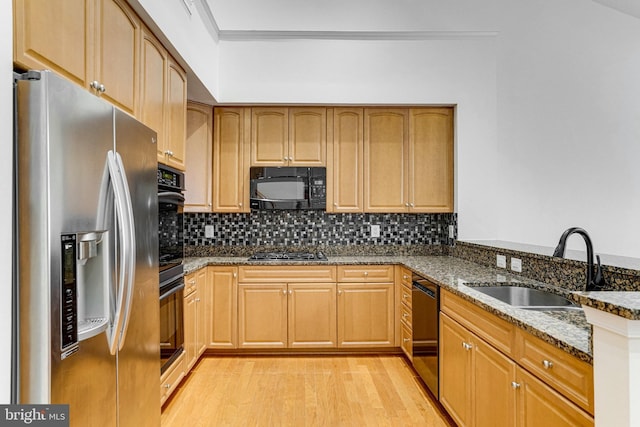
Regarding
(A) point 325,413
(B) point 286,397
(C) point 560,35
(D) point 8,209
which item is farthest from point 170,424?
(C) point 560,35

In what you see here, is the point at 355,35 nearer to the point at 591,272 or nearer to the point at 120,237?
the point at 591,272

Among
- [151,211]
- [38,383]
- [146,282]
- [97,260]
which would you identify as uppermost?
[151,211]

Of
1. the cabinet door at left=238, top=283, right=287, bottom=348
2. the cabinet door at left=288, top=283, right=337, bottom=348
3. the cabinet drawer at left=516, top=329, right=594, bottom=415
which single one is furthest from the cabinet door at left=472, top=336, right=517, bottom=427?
the cabinet door at left=238, top=283, right=287, bottom=348

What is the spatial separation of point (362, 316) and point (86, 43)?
284 centimetres

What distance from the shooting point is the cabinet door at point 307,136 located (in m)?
3.67

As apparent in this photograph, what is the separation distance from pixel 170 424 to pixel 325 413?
0.96 metres

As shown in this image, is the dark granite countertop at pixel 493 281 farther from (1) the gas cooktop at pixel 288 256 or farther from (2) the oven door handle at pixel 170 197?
(2) the oven door handle at pixel 170 197

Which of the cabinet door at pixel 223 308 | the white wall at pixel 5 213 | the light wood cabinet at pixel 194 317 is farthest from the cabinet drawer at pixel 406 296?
the white wall at pixel 5 213

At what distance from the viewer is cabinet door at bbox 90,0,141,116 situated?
1.67m

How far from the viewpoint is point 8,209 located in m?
1.05

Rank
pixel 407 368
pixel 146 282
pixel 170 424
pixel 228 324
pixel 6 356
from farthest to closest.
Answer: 1. pixel 228 324
2. pixel 407 368
3. pixel 170 424
4. pixel 146 282
5. pixel 6 356

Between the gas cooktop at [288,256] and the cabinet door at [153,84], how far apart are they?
150 cm

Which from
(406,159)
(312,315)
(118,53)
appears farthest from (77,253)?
(406,159)

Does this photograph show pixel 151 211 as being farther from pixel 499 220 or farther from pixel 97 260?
pixel 499 220
